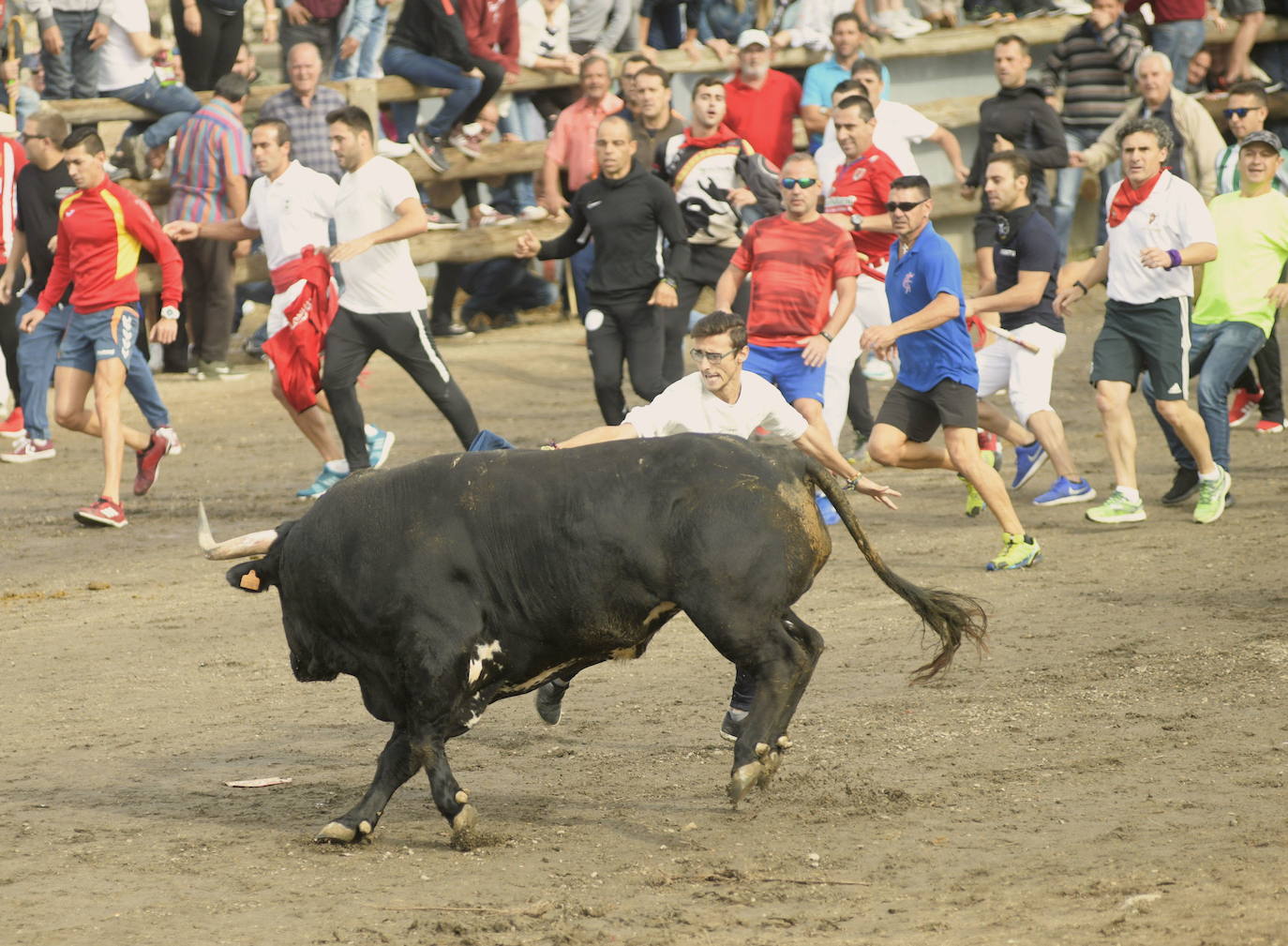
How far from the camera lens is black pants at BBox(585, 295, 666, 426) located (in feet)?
39.4

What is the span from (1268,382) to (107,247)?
8.14m

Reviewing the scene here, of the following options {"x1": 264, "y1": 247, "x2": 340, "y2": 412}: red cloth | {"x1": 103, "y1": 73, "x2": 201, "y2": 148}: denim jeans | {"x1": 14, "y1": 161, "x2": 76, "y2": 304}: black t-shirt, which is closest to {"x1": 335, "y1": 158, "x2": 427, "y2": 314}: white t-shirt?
{"x1": 264, "y1": 247, "x2": 340, "y2": 412}: red cloth

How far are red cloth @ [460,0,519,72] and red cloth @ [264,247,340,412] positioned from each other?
523 centimetres

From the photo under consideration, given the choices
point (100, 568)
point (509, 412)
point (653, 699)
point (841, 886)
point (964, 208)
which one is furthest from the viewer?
point (964, 208)

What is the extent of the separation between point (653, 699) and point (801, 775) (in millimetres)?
1304

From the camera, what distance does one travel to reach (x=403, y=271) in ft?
38.2

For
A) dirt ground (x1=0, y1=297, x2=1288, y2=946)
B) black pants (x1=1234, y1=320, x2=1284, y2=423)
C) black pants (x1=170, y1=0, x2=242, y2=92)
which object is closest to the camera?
dirt ground (x1=0, y1=297, x2=1288, y2=946)

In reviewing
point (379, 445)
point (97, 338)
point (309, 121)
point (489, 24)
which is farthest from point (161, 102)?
point (379, 445)

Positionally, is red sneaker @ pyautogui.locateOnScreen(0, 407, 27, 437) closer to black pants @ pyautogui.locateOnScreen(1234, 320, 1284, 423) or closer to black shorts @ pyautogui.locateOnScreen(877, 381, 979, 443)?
black shorts @ pyautogui.locateOnScreen(877, 381, 979, 443)

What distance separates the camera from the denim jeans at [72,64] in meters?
15.3

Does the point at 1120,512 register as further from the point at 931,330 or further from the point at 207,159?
the point at 207,159

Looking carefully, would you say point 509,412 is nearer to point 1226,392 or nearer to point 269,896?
point 1226,392

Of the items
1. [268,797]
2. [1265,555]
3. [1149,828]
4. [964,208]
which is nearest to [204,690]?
[268,797]

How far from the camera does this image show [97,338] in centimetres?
1170
